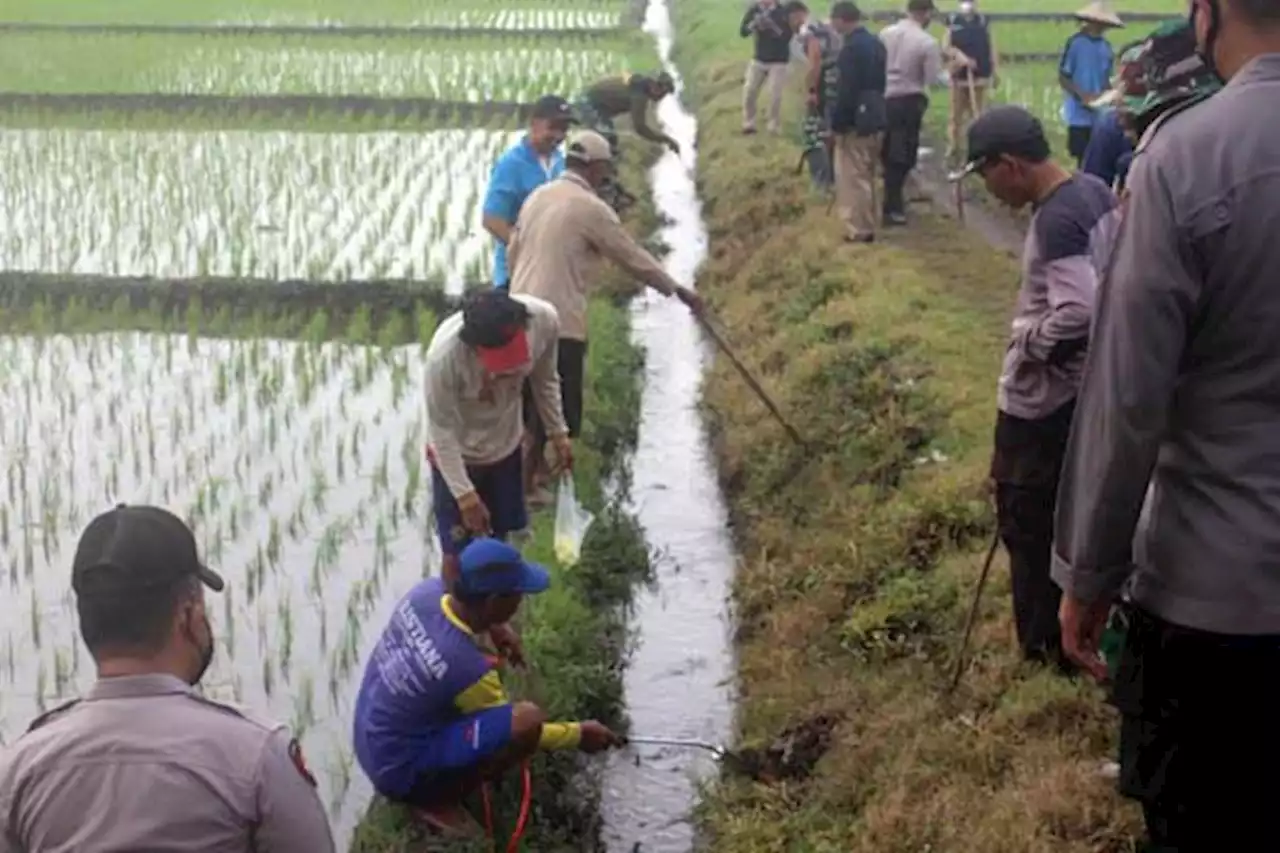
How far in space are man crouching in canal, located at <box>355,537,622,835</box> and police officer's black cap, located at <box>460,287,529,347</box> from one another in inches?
32.0

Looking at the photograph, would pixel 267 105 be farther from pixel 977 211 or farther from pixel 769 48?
pixel 977 211

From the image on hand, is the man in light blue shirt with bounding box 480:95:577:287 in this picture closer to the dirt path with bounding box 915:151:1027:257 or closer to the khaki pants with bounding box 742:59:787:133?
the dirt path with bounding box 915:151:1027:257

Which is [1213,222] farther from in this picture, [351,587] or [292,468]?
[292,468]

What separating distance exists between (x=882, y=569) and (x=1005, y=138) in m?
2.09

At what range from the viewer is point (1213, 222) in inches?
76.5

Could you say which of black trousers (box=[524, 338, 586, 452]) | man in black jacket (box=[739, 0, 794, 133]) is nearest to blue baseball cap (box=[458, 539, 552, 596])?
black trousers (box=[524, 338, 586, 452])

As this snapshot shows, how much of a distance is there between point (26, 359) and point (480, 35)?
12306 mm

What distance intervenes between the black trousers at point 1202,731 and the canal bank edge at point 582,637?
6.96 ft

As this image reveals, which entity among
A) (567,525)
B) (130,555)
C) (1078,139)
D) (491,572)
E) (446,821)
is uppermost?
(130,555)

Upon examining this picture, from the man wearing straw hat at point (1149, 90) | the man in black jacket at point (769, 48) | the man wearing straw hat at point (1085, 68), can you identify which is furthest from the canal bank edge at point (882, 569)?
the man in black jacket at point (769, 48)

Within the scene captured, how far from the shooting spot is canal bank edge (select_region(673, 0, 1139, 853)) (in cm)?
388

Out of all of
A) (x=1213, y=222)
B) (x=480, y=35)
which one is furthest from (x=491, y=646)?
(x=480, y=35)

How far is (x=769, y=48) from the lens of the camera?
1285 centimetres

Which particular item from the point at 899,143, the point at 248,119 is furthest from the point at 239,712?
the point at 248,119
